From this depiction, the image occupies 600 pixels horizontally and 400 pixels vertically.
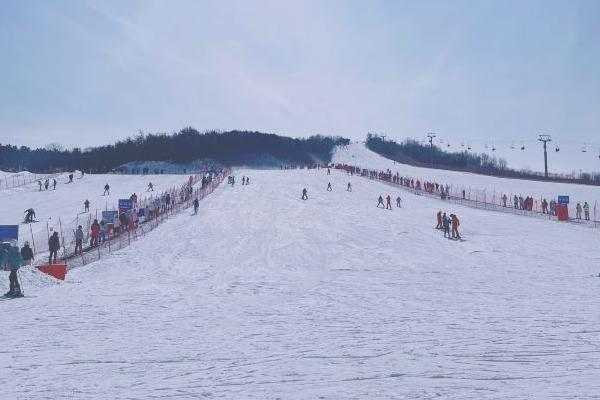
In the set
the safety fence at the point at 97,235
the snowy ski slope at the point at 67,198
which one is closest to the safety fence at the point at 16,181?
the snowy ski slope at the point at 67,198

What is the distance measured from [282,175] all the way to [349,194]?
1784 centimetres

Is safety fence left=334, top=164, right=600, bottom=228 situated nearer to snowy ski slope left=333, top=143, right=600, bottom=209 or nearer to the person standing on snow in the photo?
snowy ski slope left=333, top=143, right=600, bottom=209

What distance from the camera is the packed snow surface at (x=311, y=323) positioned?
7.24 meters

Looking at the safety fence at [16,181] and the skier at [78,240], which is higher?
the safety fence at [16,181]

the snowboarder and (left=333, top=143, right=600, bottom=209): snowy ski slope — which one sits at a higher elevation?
(left=333, top=143, right=600, bottom=209): snowy ski slope

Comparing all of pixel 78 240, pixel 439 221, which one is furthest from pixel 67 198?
pixel 439 221

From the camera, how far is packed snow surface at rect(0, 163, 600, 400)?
7238 millimetres

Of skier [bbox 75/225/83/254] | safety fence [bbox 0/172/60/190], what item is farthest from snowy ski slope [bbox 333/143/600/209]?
safety fence [bbox 0/172/60/190]

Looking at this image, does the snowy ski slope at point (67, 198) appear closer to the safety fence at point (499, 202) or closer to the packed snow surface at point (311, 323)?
the packed snow surface at point (311, 323)

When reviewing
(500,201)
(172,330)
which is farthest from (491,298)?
(500,201)

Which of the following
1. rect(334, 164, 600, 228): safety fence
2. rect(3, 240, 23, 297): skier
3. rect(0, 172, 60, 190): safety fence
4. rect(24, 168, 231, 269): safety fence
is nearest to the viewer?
rect(3, 240, 23, 297): skier

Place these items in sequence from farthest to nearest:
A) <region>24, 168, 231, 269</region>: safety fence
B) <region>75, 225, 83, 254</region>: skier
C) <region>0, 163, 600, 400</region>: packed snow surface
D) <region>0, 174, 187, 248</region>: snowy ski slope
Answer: <region>0, 174, 187, 248</region>: snowy ski slope
<region>75, 225, 83, 254</region>: skier
<region>24, 168, 231, 269</region>: safety fence
<region>0, 163, 600, 400</region>: packed snow surface

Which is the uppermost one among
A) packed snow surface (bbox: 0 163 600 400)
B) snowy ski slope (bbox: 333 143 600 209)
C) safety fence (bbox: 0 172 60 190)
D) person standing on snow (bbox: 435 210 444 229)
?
safety fence (bbox: 0 172 60 190)

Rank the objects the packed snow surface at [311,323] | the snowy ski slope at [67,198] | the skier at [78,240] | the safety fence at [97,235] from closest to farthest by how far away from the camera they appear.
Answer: the packed snow surface at [311,323], the safety fence at [97,235], the skier at [78,240], the snowy ski slope at [67,198]
